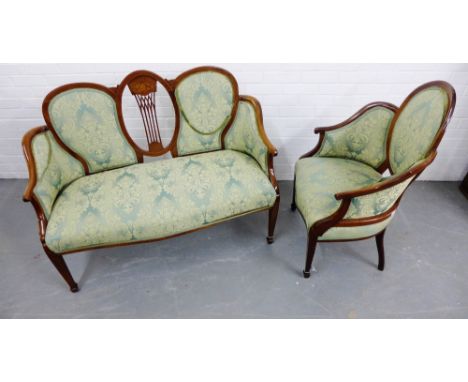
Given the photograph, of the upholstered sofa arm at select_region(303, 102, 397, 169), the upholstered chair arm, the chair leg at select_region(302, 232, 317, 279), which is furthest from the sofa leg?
the upholstered sofa arm at select_region(303, 102, 397, 169)

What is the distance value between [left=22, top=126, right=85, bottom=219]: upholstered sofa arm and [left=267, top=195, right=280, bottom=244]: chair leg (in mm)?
1149

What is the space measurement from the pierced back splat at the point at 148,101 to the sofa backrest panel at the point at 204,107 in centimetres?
14

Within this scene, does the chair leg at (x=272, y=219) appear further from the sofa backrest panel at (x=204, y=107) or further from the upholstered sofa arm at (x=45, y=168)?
the upholstered sofa arm at (x=45, y=168)

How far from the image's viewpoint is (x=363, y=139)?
164 centimetres

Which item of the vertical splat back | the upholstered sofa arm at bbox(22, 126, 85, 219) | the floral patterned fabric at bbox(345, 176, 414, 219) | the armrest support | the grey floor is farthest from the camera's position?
the vertical splat back

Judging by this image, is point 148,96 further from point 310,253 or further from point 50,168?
point 310,253

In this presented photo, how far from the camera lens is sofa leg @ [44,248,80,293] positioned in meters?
1.42

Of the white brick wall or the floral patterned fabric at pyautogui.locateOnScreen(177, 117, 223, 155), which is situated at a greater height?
the white brick wall

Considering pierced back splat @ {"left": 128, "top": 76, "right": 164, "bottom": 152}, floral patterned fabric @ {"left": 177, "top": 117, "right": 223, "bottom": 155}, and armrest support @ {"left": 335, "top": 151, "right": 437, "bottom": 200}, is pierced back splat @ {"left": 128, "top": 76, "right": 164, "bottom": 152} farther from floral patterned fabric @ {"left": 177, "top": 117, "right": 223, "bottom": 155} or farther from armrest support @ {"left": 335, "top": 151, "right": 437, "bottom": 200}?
armrest support @ {"left": 335, "top": 151, "right": 437, "bottom": 200}

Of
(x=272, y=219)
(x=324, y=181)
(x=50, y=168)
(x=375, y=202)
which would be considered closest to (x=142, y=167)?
(x=50, y=168)

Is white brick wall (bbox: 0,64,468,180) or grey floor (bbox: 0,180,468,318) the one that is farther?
white brick wall (bbox: 0,64,468,180)

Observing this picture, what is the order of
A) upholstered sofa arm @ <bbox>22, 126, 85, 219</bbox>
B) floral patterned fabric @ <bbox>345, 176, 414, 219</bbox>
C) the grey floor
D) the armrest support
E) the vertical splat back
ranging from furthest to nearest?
the vertical splat back, the grey floor, upholstered sofa arm @ <bbox>22, 126, 85, 219</bbox>, floral patterned fabric @ <bbox>345, 176, 414, 219</bbox>, the armrest support

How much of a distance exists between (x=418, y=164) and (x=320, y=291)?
0.83 meters
